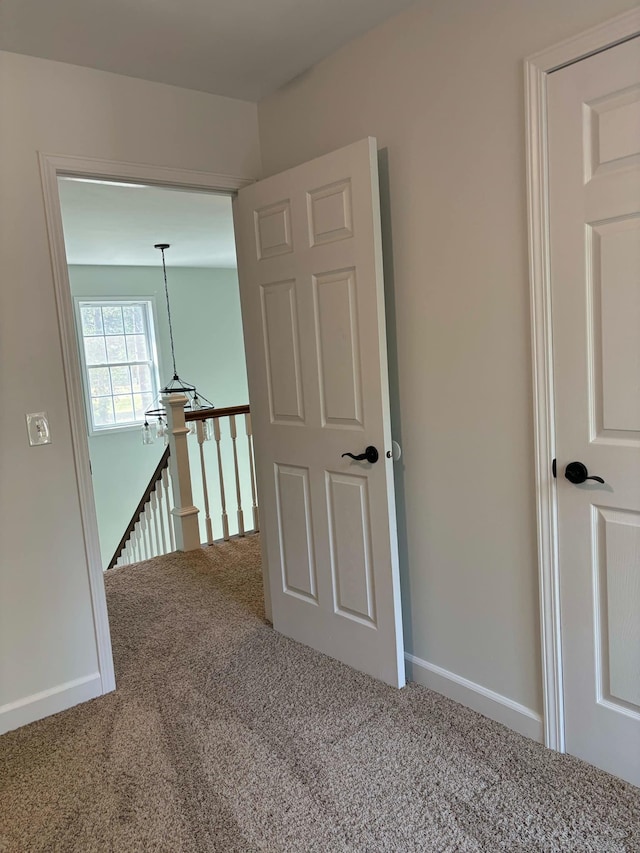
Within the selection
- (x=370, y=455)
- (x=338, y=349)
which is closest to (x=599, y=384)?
(x=370, y=455)

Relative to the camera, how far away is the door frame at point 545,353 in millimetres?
1627

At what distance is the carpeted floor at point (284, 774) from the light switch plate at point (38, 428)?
1.03m

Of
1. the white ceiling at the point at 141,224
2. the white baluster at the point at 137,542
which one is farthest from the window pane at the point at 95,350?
the white baluster at the point at 137,542

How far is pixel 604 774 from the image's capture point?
1.75m

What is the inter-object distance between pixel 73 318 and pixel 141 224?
2541 millimetres

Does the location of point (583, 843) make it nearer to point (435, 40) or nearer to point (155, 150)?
point (435, 40)

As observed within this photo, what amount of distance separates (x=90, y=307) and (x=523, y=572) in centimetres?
555

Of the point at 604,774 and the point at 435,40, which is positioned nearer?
the point at 604,774

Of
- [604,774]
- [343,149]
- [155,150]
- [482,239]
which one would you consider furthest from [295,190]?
[604,774]

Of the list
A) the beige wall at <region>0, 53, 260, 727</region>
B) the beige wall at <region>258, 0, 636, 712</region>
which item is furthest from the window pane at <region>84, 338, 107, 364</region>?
the beige wall at <region>258, 0, 636, 712</region>

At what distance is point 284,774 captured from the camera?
1.87 metres

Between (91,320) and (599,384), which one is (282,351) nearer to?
(599,384)

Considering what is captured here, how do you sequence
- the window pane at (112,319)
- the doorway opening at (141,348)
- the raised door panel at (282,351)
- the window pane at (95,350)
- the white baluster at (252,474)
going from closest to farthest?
the raised door panel at (282,351), the white baluster at (252,474), the doorway opening at (141,348), the window pane at (95,350), the window pane at (112,319)

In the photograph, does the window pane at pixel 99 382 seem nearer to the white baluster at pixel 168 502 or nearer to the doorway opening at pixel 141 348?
the doorway opening at pixel 141 348
